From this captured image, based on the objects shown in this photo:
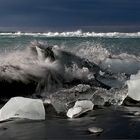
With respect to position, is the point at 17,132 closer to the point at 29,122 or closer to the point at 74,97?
the point at 29,122

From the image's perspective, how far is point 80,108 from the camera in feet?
21.0

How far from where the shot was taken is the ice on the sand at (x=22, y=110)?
6.05 m

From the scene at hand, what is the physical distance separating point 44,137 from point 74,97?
6.99 ft

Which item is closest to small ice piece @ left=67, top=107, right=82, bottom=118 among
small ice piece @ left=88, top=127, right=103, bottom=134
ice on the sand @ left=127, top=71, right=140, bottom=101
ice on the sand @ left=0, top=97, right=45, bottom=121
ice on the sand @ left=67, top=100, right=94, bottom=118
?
ice on the sand @ left=67, top=100, right=94, bottom=118

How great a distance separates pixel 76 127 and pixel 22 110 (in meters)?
0.94

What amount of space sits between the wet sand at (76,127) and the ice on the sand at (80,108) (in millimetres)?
114

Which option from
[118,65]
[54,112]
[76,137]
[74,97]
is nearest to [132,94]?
[74,97]

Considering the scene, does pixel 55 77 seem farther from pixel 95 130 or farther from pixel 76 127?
pixel 95 130

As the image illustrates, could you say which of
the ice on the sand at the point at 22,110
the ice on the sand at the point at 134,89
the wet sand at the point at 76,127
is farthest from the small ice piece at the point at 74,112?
the ice on the sand at the point at 134,89

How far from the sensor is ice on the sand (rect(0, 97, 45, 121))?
6047mm

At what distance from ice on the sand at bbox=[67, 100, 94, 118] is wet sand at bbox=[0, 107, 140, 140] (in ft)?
0.37

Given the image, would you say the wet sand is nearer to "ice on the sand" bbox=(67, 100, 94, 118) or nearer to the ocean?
the ocean

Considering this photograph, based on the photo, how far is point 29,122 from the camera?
5887 millimetres

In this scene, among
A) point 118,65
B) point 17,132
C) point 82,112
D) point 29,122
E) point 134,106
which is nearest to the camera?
point 17,132
